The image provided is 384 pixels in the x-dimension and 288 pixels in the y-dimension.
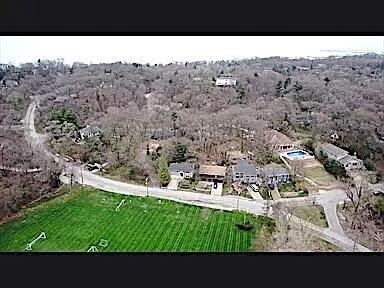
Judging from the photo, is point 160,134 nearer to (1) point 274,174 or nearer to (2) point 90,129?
(2) point 90,129

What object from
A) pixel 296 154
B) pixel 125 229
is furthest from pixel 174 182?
pixel 296 154

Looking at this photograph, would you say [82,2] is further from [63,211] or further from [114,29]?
[63,211]

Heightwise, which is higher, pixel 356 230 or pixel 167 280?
pixel 356 230

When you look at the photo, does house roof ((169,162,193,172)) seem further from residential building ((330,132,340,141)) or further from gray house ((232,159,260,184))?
residential building ((330,132,340,141))

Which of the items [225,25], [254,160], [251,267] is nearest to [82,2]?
[225,25]

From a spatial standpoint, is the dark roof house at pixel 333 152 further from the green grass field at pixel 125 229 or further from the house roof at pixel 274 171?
the green grass field at pixel 125 229
